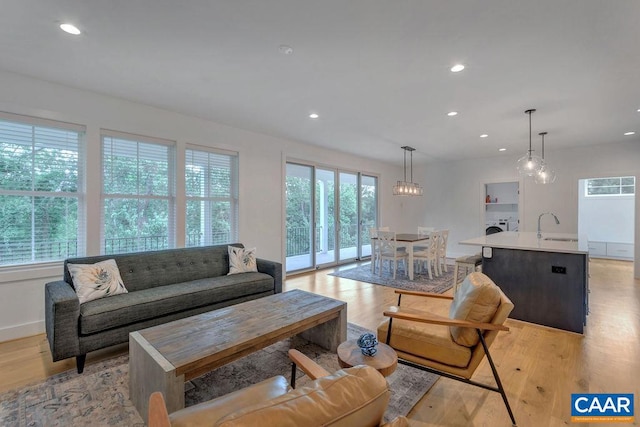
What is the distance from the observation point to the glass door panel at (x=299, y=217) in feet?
18.8

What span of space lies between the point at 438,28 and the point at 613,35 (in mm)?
1321

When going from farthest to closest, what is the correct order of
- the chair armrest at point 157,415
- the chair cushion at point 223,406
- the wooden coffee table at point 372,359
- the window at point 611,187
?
the window at point 611,187 → the wooden coffee table at point 372,359 → the chair cushion at point 223,406 → the chair armrest at point 157,415

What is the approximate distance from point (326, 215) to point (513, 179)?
4451 mm

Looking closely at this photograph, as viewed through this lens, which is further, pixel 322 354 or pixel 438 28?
pixel 322 354

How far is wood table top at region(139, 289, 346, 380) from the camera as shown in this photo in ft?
5.70

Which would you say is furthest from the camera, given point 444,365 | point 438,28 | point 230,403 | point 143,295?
point 143,295

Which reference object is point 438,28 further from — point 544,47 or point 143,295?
point 143,295

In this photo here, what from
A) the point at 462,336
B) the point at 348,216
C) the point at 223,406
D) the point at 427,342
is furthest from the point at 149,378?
the point at 348,216

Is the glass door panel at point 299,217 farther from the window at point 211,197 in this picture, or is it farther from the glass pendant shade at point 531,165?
the glass pendant shade at point 531,165

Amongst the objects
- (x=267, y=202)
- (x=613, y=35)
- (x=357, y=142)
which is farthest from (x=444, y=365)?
(x=357, y=142)

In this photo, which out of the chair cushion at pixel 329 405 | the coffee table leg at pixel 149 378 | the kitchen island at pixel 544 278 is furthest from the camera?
the kitchen island at pixel 544 278

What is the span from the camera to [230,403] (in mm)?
1263

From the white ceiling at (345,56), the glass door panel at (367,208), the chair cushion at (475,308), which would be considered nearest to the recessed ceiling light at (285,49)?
the white ceiling at (345,56)

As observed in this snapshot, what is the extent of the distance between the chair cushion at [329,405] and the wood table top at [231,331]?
1190 millimetres
